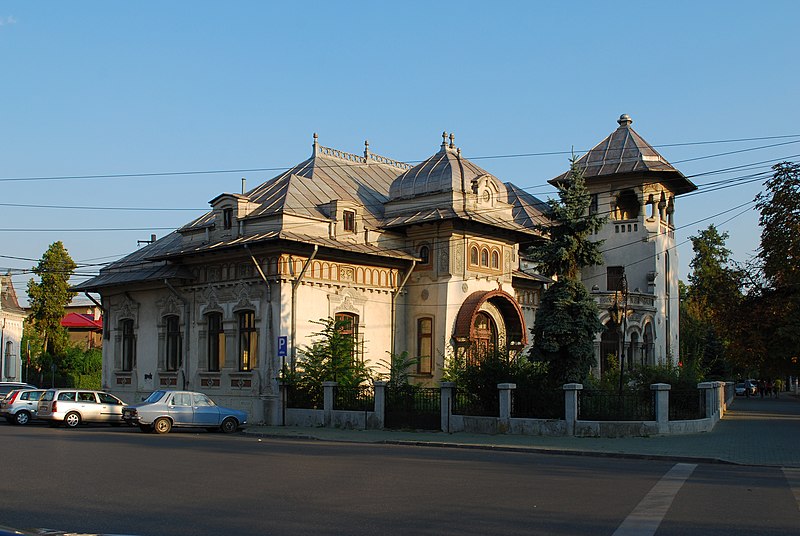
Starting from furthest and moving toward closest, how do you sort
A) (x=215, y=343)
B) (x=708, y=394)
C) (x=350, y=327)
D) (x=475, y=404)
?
1. (x=215, y=343)
2. (x=350, y=327)
3. (x=708, y=394)
4. (x=475, y=404)

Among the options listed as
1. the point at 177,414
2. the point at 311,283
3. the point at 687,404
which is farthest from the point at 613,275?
the point at 177,414

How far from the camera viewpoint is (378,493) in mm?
12531

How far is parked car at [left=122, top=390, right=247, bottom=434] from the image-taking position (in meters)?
26.8

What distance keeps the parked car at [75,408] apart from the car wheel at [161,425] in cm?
484

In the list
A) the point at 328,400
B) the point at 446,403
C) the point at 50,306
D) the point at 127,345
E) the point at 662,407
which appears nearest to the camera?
the point at 662,407

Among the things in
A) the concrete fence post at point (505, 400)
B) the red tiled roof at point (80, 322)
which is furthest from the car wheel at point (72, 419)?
the red tiled roof at point (80, 322)

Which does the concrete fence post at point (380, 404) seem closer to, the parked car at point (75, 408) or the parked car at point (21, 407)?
the parked car at point (75, 408)

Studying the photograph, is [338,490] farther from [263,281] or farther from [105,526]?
[263,281]

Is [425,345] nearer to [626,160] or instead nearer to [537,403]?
[537,403]

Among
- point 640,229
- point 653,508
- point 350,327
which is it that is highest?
point 640,229

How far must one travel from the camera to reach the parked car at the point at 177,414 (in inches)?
1054

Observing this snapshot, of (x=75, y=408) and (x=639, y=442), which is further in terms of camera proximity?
(x=75, y=408)

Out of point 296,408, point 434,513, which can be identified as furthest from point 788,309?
point 434,513

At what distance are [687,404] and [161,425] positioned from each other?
641 inches
